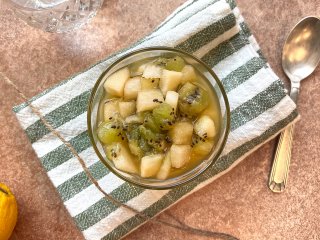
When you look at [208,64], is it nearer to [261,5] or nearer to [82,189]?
[261,5]

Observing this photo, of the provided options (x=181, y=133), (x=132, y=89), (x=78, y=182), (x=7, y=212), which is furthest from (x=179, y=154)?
(x=7, y=212)

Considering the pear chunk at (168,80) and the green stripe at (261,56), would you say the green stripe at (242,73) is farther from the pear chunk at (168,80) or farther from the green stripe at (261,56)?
the pear chunk at (168,80)

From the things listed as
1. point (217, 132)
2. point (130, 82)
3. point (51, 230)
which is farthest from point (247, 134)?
point (51, 230)

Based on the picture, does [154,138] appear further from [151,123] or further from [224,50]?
[224,50]

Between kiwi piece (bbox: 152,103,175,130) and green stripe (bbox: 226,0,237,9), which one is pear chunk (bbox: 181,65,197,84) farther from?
green stripe (bbox: 226,0,237,9)

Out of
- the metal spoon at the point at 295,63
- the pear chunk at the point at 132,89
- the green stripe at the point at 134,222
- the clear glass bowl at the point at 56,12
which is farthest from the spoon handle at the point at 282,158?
the clear glass bowl at the point at 56,12

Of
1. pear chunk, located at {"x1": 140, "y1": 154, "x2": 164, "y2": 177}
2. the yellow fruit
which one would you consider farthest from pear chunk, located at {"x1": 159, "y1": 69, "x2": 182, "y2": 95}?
the yellow fruit
